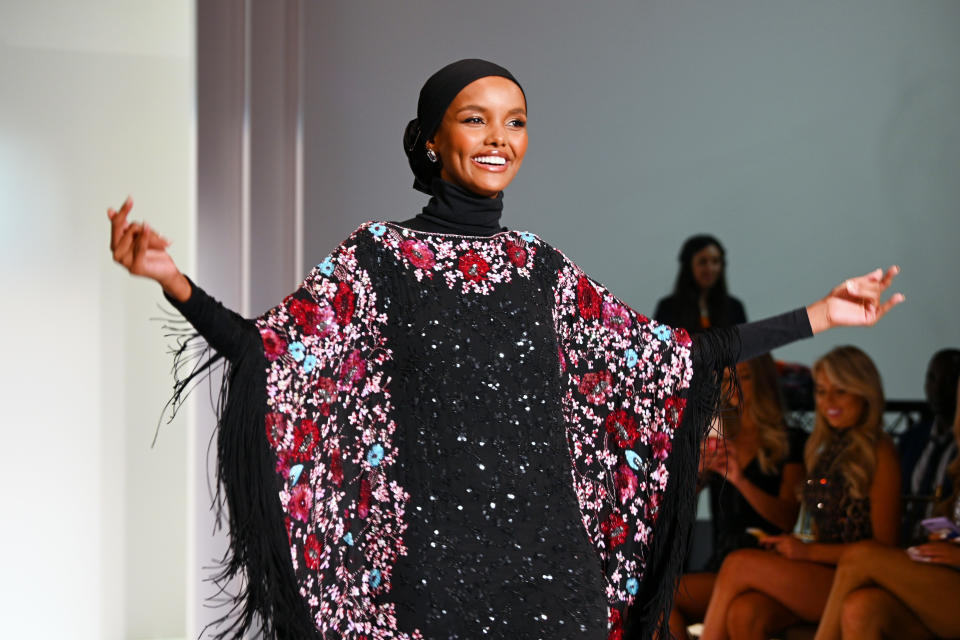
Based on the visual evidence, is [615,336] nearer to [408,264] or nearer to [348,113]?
[408,264]

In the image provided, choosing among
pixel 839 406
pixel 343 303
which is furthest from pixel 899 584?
pixel 343 303

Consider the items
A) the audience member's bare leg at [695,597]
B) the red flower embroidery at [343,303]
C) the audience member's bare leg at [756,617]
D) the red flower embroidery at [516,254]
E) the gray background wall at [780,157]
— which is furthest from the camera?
the gray background wall at [780,157]

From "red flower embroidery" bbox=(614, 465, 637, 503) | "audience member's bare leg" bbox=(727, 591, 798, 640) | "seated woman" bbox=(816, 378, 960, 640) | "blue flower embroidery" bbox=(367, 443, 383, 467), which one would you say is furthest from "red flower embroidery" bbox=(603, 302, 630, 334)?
"audience member's bare leg" bbox=(727, 591, 798, 640)

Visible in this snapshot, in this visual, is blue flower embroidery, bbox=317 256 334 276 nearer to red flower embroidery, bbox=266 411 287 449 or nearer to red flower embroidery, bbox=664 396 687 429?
red flower embroidery, bbox=266 411 287 449

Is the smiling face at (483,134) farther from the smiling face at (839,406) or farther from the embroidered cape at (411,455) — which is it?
the smiling face at (839,406)

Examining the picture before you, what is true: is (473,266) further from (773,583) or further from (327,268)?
(773,583)

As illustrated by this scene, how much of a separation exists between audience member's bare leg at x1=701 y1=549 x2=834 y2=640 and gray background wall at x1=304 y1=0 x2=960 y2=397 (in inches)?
90.2

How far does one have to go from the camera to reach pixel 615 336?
1925mm

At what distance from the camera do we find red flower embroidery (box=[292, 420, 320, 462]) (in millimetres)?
1649

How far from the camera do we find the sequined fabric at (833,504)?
3152mm

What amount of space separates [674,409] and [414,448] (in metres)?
0.51

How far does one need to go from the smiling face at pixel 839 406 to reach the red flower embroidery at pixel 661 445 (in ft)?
4.89

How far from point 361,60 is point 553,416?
2.53 metres

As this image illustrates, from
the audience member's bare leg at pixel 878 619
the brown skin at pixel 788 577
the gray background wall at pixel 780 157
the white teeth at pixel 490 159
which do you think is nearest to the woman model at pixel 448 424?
the white teeth at pixel 490 159
